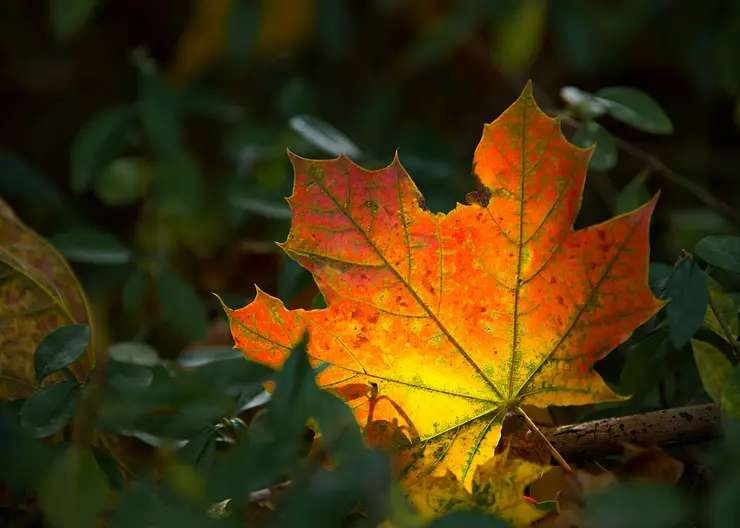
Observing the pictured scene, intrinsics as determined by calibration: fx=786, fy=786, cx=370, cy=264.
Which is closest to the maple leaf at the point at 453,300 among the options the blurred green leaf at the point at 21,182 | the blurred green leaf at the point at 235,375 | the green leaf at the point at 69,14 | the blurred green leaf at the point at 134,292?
the blurred green leaf at the point at 235,375

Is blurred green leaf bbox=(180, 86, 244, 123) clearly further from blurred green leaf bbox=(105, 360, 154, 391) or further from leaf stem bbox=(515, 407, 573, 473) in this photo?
leaf stem bbox=(515, 407, 573, 473)

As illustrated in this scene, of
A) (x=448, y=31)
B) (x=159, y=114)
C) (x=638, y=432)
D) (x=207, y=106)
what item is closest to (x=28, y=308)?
(x=638, y=432)

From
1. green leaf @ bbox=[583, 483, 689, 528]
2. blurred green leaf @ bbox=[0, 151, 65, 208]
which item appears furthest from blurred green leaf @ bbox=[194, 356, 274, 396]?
blurred green leaf @ bbox=[0, 151, 65, 208]

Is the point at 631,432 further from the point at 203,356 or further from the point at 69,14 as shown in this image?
the point at 69,14

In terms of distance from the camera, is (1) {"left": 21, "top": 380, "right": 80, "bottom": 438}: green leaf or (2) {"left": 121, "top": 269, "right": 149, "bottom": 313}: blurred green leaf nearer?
(1) {"left": 21, "top": 380, "right": 80, "bottom": 438}: green leaf

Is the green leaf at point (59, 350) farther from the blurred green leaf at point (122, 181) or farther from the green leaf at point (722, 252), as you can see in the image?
the blurred green leaf at point (122, 181)

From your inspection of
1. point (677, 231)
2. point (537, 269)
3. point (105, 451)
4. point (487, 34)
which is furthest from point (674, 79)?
point (105, 451)
